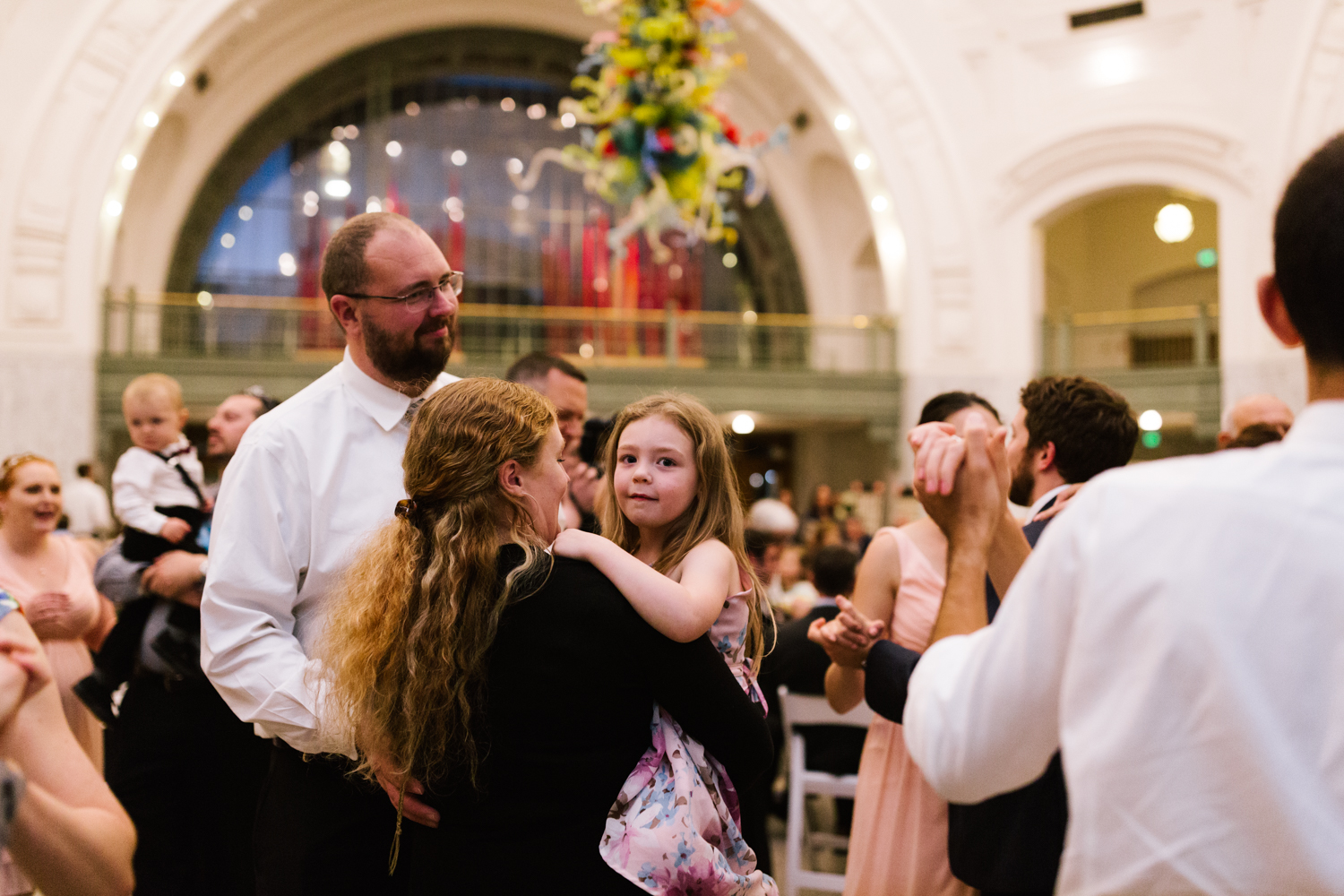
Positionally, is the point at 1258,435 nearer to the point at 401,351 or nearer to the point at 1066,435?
the point at 1066,435

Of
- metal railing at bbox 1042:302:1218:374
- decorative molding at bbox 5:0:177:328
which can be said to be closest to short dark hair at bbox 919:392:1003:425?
decorative molding at bbox 5:0:177:328

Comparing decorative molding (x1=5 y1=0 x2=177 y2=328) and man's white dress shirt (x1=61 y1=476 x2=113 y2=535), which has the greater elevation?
decorative molding (x1=5 y1=0 x2=177 y2=328)

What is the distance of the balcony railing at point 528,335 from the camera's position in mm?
15727

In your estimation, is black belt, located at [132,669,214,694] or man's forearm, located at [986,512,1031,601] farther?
black belt, located at [132,669,214,694]

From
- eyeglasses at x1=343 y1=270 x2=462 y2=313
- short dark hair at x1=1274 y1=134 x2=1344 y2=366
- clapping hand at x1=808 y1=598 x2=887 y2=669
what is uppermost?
eyeglasses at x1=343 y1=270 x2=462 y2=313

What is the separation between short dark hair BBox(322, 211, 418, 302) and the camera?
2.54 metres

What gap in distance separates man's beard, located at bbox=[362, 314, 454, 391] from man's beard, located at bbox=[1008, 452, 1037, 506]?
1.47 m

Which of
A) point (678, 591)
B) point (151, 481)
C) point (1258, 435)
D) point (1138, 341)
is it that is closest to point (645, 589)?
point (678, 591)

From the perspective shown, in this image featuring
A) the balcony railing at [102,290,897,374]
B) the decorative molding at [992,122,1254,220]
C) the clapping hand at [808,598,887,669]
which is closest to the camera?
the clapping hand at [808,598,887,669]


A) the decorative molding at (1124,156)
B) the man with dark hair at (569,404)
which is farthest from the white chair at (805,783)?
the decorative molding at (1124,156)

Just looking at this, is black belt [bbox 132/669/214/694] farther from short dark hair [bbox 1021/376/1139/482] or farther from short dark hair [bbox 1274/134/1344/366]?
short dark hair [bbox 1274/134/1344/366]

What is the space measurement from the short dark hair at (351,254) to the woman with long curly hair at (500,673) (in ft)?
2.31

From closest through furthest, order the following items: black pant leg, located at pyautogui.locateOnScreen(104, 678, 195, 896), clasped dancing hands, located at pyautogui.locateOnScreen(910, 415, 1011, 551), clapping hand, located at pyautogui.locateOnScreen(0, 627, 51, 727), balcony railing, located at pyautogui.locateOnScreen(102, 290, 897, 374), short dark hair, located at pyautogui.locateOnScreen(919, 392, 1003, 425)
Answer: clapping hand, located at pyautogui.locateOnScreen(0, 627, 51, 727) < clasped dancing hands, located at pyautogui.locateOnScreen(910, 415, 1011, 551) < short dark hair, located at pyautogui.locateOnScreen(919, 392, 1003, 425) < black pant leg, located at pyautogui.locateOnScreen(104, 678, 195, 896) < balcony railing, located at pyautogui.locateOnScreen(102, 290, 897, 374)

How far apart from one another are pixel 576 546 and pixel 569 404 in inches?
85.2
